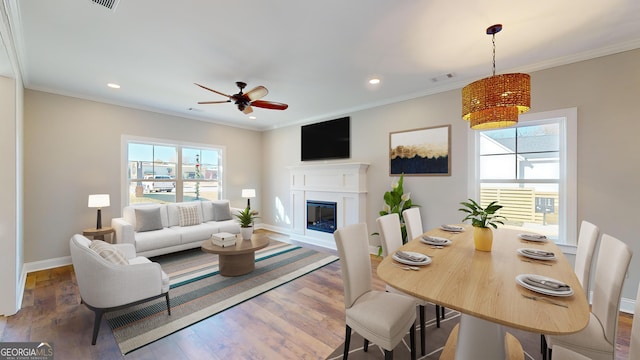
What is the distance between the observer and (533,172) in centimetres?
320

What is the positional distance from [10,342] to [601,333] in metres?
4.12

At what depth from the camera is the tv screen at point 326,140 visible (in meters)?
4.96

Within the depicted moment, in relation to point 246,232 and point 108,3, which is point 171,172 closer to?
point 246,232

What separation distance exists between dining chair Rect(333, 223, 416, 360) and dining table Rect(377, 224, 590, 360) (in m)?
0.27

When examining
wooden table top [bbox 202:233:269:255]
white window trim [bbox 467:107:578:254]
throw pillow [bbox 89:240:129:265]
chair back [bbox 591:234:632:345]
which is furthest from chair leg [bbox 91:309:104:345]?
white window trim [bbox 467:107:578:254]

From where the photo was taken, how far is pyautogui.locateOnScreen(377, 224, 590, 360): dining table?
1.04 m

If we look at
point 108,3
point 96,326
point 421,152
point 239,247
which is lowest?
point 96,326

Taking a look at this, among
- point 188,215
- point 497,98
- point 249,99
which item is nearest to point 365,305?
point 497,98

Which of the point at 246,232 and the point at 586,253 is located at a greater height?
the point at 586,253

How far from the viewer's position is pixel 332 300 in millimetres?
2809

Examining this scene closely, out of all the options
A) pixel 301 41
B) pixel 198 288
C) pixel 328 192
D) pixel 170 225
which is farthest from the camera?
pixel 328 192

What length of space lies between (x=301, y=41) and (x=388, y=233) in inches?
81.6

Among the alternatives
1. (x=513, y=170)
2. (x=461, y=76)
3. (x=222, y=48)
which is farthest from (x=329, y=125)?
(x=513, y=170)

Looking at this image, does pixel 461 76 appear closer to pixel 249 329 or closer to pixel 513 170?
pixel 513 170
